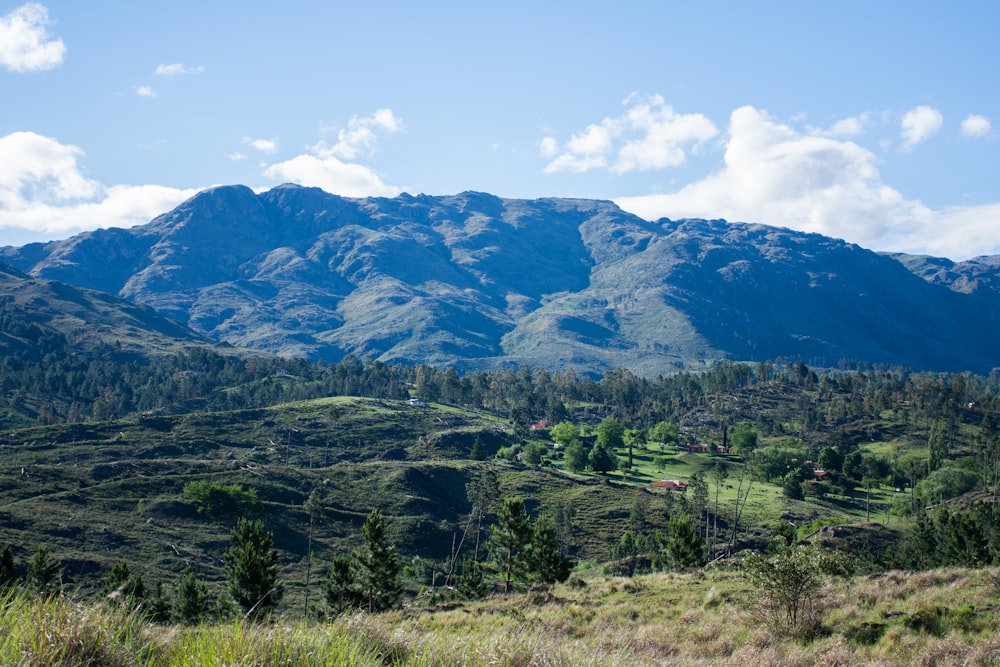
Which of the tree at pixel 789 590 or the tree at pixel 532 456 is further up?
the tree at pixel 789 590

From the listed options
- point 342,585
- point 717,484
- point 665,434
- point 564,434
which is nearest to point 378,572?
point 342,585

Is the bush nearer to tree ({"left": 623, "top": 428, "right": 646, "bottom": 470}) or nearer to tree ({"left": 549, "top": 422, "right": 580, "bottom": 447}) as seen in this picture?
tree ({"left": 549, "top": 422, "right": 580, "bottom": 447})

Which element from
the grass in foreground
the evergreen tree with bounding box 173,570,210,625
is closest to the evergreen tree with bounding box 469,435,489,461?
the evergreen tree with bounding box 173,570,210,625

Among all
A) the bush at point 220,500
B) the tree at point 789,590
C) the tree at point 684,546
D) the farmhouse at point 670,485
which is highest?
the tree at point 789,590

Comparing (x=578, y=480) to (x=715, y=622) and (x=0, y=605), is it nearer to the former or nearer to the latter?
(x=715, y=622)

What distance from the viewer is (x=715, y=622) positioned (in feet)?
82.1

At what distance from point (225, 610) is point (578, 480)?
91236 mm

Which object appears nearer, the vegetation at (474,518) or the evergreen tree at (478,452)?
the vegetation at (474,518)

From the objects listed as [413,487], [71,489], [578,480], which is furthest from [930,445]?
[71,489]

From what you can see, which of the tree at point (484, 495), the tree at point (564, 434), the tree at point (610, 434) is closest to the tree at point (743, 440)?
the tree at point (610, 434)

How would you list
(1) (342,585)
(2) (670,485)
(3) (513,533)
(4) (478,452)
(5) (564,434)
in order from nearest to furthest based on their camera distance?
(1) (342,585) → (3) (513,533) → (2) (670,485) → (4) (478,452) → (5) (564,434)

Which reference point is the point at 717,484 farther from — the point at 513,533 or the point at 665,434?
the point at 513,533

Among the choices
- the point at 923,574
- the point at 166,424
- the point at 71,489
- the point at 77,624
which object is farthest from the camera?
the point at 166,424

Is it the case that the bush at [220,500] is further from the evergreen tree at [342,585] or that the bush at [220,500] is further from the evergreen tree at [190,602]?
the evergreen tree at [342,585]
